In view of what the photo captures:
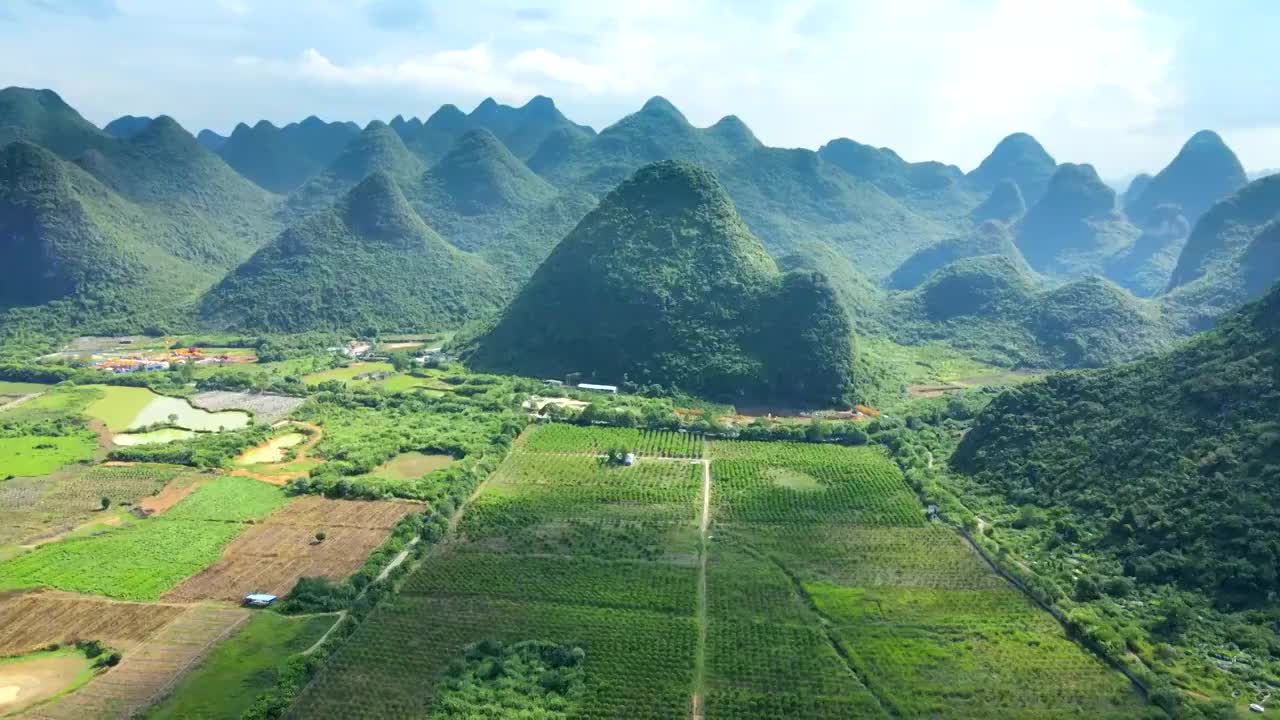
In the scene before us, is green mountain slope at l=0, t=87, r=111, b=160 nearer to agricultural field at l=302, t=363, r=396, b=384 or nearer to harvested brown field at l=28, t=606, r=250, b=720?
agricultural field at l=302, t=363, r=396, b=384

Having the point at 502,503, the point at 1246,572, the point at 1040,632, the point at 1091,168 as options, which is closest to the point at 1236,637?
the point at 1246,572

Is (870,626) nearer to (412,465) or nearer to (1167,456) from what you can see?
(1167,456)

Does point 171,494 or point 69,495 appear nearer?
point 69,495

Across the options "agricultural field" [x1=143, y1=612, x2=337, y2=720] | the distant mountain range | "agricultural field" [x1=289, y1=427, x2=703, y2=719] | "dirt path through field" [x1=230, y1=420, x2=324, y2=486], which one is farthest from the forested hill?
"dirt path through field" [x1=230, y1=420, x2=324, y2=486]

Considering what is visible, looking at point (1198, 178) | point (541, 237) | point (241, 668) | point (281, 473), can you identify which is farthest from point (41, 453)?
point (1198, 178)

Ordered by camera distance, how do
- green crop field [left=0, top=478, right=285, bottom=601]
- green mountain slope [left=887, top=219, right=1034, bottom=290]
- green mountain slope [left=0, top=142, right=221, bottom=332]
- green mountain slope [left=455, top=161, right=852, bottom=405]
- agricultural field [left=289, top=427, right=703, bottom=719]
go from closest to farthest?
1. agricultural field [left=289, top=427, right=703, bottom=719]
2. green crop field [left=0, top=478, right=285, bottom=601]
3. green mountain slope [left=455, top=161, right=852, bottom=405]
4. green mountain slope [left=0, top=142, right=221, bottom=332]
5. green mountain slope [left=887, top=219, right=1034, bottom=290]
